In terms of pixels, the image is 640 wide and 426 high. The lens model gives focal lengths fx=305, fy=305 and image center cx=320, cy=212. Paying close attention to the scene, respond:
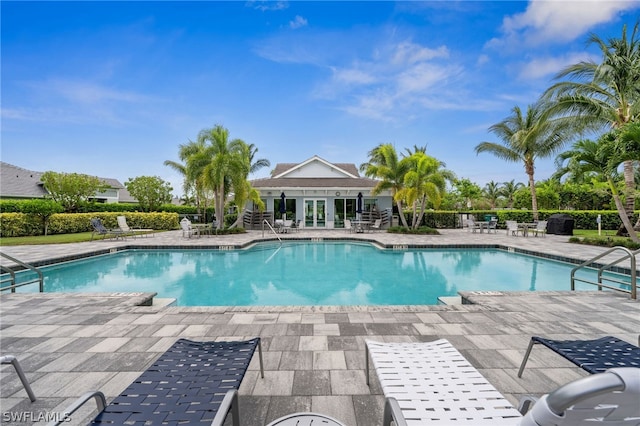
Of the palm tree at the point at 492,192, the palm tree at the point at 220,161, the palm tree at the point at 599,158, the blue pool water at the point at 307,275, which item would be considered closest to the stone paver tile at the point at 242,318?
the blue pool water at the point at 307,275

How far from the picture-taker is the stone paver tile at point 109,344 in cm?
349

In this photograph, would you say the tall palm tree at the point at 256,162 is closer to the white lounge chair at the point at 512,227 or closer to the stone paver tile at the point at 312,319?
the white lounge chair at the point at 512,227

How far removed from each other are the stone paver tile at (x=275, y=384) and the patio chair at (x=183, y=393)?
48 centimetres

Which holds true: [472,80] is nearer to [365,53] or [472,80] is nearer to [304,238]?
[365,53]

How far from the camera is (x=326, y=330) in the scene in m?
4.02

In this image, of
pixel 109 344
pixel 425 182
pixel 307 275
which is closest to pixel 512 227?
pixel 425 182

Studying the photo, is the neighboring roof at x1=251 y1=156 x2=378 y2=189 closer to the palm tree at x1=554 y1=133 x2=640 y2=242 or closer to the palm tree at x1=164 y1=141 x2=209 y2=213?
the palm tree at x1=164 y1=141 x2=209 y2=213

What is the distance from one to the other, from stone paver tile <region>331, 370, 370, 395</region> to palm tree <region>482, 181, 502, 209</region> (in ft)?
159

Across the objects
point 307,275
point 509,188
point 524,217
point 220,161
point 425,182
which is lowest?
point 307,275

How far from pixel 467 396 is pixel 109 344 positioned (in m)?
3.85

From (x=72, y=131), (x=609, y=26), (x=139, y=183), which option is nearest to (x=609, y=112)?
(x=609, y=26)

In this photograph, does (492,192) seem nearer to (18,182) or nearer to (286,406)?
(286,406)

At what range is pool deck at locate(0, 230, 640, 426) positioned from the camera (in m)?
2.59

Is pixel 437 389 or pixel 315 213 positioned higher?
pixel 315 213
